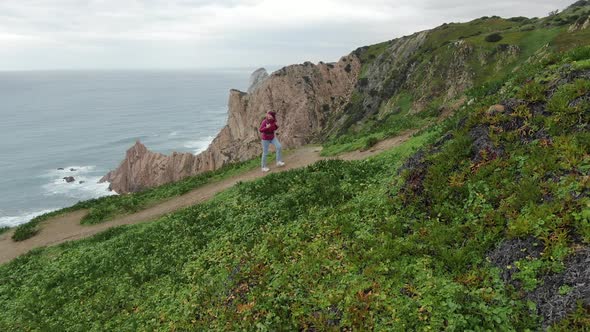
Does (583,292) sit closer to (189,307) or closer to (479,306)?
(479,306)

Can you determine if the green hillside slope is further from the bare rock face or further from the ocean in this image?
the ocean

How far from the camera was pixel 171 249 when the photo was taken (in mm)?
15711

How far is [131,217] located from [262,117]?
67.9m

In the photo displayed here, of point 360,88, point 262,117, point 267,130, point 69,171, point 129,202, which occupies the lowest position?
point 69,171

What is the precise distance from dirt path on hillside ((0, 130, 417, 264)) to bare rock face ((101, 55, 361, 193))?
58243 mm

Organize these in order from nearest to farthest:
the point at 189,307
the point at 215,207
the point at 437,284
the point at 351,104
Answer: the point at 437,284
the point at 189,307
the point at 215,207
the point at 351,104

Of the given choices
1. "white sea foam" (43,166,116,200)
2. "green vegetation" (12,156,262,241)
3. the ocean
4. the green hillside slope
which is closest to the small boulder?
the green hillside slope

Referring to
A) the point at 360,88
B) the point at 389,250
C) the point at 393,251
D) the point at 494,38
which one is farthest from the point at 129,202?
the point at 360,88

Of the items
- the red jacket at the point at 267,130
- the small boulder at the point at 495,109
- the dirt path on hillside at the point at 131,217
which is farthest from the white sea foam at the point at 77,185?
the small boulder at the point at 495,109

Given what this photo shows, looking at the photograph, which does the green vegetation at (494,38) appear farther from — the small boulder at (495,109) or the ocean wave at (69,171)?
the ocean wave at (69,171)

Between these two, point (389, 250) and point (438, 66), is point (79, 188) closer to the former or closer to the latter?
point (438, 66)

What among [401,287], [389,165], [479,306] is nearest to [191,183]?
[389,165]

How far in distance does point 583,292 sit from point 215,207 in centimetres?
1448

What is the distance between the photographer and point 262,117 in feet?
293
